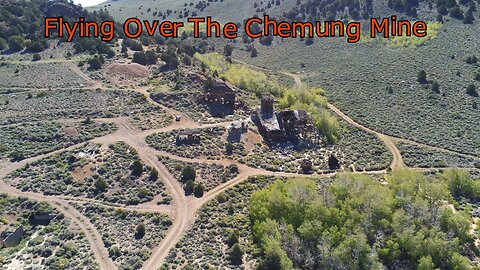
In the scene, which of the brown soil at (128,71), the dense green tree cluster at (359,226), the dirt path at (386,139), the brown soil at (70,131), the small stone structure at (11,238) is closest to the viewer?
the dense green tree cluster at (359,226)

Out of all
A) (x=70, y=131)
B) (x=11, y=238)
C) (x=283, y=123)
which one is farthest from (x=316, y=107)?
(x=11, y=238)

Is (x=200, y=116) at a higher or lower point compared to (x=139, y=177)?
higher

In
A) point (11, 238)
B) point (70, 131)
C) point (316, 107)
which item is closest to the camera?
point (11, 238)

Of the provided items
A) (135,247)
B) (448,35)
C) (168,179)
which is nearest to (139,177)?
(168,179)

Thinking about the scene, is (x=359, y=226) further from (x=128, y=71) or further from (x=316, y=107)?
(x=128, y=71)

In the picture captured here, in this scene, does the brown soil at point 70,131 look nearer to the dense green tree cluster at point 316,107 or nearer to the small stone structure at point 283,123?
the small stone structure at point 283,123

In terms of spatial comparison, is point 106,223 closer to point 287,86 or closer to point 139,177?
point 139,177

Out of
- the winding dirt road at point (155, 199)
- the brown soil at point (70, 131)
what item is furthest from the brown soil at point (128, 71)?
the brown soil at point (70, 131)

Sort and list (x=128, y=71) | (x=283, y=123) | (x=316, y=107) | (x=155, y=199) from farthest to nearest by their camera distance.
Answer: (x=128, y=71)
(x=316, y=107)
(x=283, y=123)
(x=155, y=199)
